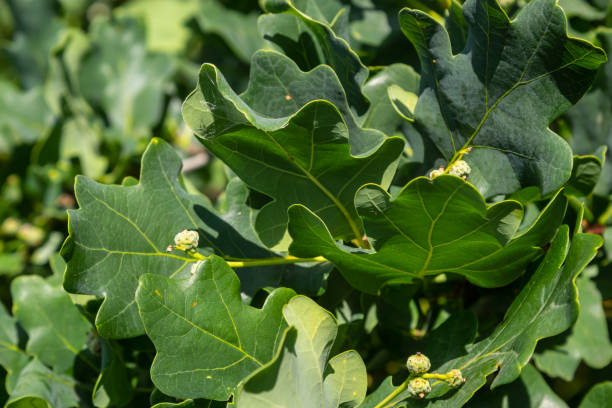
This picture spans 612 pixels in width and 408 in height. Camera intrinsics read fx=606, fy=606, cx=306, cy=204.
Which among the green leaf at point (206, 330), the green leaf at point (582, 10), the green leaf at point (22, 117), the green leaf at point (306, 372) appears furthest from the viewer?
the green leaf at point (22, 117)

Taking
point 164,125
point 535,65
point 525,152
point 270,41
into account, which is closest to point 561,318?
point 525,152

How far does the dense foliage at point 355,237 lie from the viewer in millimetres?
939

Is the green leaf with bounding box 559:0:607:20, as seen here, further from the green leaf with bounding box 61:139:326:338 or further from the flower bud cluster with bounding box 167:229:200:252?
the flower bud cluster with bounding box 167:229:200:252

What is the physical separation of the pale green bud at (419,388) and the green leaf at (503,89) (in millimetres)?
355

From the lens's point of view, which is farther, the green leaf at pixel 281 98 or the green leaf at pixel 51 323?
the green leaf at pixel 51 323

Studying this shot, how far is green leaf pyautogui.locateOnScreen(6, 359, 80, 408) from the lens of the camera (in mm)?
1116

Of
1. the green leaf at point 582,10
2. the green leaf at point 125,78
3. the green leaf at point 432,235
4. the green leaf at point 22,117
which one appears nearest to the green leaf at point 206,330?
the green leaf at point 432,235

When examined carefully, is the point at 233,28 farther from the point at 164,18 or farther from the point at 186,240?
the point at 164,18

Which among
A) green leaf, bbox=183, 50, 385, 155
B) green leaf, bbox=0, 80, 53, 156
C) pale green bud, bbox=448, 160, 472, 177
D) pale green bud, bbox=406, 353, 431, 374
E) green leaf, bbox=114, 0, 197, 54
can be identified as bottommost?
green leaf, bbox=114, 0, 197, 54

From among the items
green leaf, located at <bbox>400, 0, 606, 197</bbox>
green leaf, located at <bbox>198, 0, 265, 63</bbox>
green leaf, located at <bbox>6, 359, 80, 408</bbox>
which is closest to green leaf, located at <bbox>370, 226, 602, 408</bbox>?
green leaf, located at <bbox>400, 0, 606, 197</bbox>

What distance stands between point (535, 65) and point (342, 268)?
468mm

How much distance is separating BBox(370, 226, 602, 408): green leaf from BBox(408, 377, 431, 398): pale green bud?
15 mm

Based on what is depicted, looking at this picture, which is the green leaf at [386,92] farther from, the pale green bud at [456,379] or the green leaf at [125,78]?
the green leaf at [125,78]

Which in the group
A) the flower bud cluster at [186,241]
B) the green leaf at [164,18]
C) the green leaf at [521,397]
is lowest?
the green leaf at [164,18]
